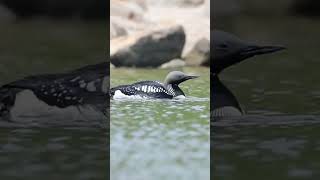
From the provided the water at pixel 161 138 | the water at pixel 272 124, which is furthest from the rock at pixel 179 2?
the water at pixel 161 138

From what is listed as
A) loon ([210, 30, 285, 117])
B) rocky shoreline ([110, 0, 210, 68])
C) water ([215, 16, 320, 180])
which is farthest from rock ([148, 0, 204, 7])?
loon ([210, 30, 285, 117])

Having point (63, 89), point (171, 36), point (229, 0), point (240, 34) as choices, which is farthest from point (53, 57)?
point (229, 0)

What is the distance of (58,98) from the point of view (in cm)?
208

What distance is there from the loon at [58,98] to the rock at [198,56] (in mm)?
1549

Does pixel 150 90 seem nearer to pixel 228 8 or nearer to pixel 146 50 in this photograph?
pixel 146 50

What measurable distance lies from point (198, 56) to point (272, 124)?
169 centimetres

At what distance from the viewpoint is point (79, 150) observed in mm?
1681

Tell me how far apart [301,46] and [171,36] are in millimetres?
966

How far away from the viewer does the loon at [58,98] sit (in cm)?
205

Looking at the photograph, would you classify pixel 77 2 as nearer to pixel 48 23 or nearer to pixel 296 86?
pixel 48 23

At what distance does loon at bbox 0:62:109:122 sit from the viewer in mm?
2049

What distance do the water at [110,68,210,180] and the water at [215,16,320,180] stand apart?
0.05 metres

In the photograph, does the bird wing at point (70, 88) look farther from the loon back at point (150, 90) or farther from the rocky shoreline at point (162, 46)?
the rocky shoreline at point (162, 46)

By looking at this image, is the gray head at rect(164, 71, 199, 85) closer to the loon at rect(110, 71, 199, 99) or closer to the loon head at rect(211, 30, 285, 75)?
the loon at rect(110, 71, 199, 99)
